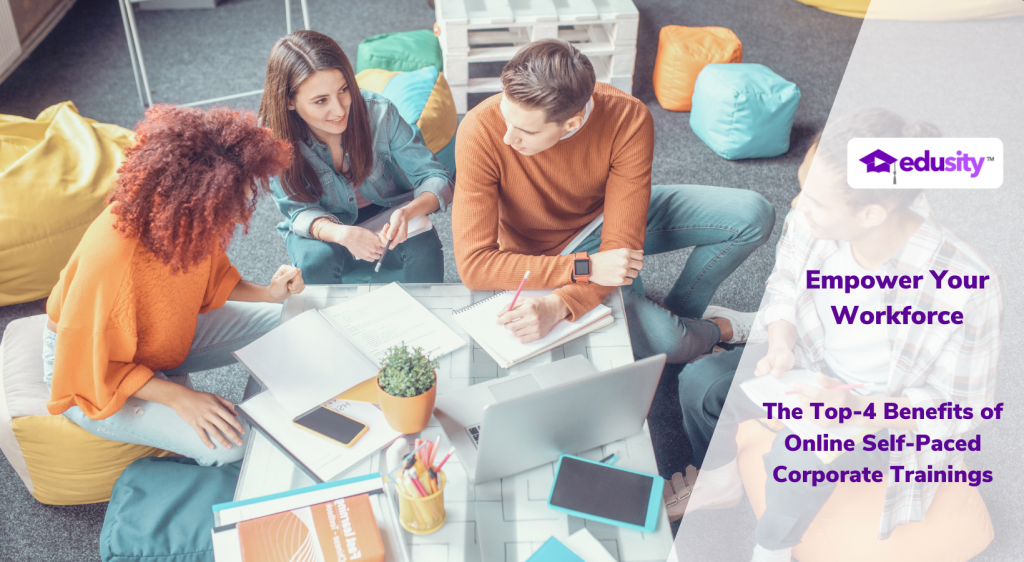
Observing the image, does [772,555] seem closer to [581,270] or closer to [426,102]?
[581,270]

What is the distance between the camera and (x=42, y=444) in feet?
4.92

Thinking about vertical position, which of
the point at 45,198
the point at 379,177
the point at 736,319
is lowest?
the point at 736,319

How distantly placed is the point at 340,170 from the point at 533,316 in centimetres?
76

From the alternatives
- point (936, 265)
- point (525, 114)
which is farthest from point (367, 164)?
point (936, 265)

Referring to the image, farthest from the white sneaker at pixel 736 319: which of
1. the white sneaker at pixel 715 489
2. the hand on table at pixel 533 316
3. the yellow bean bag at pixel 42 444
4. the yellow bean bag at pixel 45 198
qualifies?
the yellow bean bag at pixel 45 198

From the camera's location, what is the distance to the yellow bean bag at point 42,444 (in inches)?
58.3

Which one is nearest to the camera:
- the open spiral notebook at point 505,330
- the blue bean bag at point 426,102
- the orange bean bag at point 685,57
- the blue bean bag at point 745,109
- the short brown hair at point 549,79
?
the open spiral notebook at point 505,330

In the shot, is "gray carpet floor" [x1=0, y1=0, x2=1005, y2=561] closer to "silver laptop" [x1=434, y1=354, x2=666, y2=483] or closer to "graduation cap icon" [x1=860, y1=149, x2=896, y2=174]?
"silver laptop" [x1=434, y1=354, x2=666, y2=483]

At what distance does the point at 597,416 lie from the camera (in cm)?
105

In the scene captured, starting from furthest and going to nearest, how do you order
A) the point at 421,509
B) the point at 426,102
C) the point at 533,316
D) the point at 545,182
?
the point at 426,102
the point at 545,182
the point at 533,316
the point at 421,509

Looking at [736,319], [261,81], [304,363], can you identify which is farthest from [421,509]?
[261,81]

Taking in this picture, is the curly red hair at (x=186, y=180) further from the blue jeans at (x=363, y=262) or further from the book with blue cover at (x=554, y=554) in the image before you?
the book with blue cover at (x=554, y=554)

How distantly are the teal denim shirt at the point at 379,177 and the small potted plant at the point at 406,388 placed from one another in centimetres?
77

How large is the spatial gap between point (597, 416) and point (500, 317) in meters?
0.33
